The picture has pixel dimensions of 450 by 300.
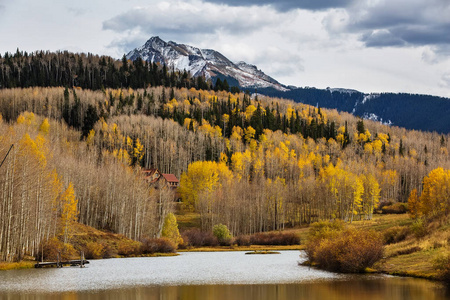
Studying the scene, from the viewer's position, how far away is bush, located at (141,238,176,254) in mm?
86000

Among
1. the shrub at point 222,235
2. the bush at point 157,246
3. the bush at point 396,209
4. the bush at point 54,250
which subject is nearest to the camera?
the bush at point 54,250

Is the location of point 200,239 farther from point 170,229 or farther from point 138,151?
point 138,151

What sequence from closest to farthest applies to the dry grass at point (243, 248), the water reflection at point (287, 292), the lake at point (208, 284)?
the water reflection at point (287, 292), the lake at point (208, 284), the dry grass at point (243, 248)

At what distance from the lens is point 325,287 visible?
41125mm

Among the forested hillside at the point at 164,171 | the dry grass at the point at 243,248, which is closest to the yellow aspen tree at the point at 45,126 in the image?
the forested hillside at the point at 164,171

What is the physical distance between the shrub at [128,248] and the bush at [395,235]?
38958mm

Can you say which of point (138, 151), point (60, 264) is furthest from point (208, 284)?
point (138, 151)

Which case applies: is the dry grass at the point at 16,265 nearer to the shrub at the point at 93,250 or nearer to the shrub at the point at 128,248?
the shrub at the point at 93,250

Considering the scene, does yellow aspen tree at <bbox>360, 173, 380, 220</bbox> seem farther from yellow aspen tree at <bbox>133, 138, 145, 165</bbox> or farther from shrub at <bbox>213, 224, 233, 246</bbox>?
yellow aspen tree at <bbox>133, 138, 145, 165</bbox>

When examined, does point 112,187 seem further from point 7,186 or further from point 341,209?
point 341,209

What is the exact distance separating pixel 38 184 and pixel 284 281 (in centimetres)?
3665

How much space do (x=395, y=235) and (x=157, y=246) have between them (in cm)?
3828

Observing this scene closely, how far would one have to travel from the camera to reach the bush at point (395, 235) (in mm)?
66500

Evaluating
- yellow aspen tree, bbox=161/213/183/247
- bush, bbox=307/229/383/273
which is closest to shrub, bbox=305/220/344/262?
bush, bbox=307/229/383/273
